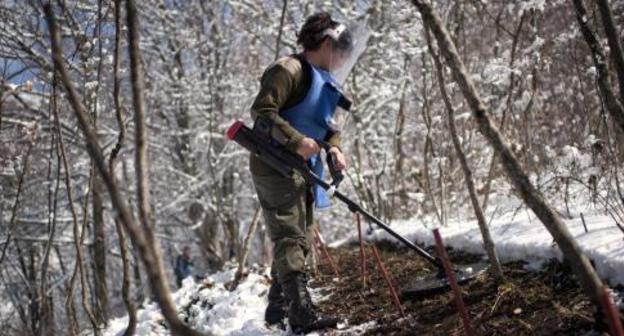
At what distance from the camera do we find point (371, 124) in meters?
10.2

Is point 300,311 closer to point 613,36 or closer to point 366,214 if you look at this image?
point 366,214

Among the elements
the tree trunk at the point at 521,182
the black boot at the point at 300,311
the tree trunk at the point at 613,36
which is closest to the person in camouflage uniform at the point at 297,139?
the black boot at the point at 300,311

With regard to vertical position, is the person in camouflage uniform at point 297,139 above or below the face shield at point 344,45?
below

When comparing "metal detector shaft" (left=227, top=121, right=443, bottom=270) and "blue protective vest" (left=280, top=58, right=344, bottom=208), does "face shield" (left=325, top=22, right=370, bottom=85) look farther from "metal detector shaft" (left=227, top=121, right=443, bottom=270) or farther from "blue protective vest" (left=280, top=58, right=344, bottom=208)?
"metal detector shaft" (left=227, top=121, right=443, bottom=270)

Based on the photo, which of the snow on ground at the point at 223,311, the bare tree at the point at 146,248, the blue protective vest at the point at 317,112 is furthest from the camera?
the snow on ground at the point at 223,311

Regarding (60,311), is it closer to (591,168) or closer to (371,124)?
(371,124)

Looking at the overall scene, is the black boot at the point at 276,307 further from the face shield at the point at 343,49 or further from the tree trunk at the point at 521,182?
the tree trunk at the point at 521,182

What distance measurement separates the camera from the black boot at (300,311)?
2533 mm

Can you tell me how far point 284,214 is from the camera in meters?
2.65

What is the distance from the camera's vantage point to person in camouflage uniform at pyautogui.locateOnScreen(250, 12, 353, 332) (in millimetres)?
2574

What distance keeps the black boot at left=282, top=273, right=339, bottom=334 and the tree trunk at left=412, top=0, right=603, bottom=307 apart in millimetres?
1181

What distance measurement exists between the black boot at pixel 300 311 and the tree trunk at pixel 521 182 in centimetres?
118

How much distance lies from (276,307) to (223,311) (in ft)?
2.72

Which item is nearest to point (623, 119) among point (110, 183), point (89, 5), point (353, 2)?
point (110, 183)
